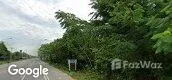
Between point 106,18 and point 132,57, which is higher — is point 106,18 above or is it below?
above

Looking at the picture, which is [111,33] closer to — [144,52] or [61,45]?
[144,52]

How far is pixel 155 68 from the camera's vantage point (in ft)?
56.2

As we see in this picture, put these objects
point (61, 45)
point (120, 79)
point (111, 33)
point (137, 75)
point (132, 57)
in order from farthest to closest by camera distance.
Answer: point (61, 45), point (120, 79), point (111, 33), point (137, 75), point (132, 57)

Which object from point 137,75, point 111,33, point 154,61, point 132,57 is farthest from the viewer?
point 111,33

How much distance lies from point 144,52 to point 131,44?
82cm

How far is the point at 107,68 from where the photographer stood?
25719mm

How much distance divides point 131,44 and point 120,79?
7.91m

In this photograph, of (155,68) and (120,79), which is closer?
(155,68)

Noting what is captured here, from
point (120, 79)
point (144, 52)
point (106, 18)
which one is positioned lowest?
point (120, 79)

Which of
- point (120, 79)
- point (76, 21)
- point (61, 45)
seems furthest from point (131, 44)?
point (61, 45)

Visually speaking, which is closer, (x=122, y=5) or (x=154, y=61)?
(x=154, y=61)

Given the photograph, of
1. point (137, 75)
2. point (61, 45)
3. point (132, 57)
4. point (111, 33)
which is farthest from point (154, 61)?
point (61, 45)

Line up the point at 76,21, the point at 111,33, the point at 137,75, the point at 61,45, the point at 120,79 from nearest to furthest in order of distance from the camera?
1. the point at 137,75
2. the point at 111,33
3. the point at 120,79
4. the point at 76,21
5. the point at 61,45

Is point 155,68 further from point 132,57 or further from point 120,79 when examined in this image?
point 120,79
